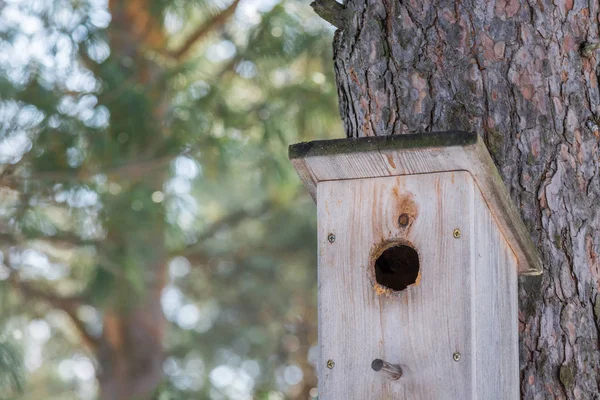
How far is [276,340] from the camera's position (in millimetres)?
8219

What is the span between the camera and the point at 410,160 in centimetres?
148

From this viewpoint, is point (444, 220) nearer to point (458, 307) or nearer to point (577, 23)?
point (458, 307)

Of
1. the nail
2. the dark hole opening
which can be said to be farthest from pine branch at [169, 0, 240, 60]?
the nail

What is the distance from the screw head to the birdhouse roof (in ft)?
0.24

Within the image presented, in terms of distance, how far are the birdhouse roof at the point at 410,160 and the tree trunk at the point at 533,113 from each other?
Result: 0.52 feet

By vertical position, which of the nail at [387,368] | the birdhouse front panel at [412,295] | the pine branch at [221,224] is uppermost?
the pine branch at [221,224]

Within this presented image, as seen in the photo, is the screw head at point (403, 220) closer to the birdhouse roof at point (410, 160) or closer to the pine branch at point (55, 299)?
the birdhouse roof at point (410, 160)

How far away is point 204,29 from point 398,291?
3.97m

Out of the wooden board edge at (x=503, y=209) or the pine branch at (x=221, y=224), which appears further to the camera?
the pine branch at (x=221, y=224)

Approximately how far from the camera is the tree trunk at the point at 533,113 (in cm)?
169

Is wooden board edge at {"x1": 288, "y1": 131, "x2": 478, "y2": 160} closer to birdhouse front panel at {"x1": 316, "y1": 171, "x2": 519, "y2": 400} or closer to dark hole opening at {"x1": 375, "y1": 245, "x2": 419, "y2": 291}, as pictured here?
birdhouse front panel at {"x1": 316, "y1": 171, "x2": 519, "y2": 400}

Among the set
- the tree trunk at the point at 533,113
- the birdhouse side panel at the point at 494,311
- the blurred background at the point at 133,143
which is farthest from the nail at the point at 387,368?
the blurred background at the point at 133,143

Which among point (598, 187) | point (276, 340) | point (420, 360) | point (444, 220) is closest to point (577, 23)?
point (598, 187)

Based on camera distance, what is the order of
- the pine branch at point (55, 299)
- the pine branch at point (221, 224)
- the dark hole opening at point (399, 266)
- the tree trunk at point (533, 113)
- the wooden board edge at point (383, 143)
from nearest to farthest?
the wooden board edge at point (383, 143) → the tree trunk at point (533, 113) → the dark hole opening at point (399, 266) → the pine branch at point (55, 299) → the pine branch at point (221, 224)
